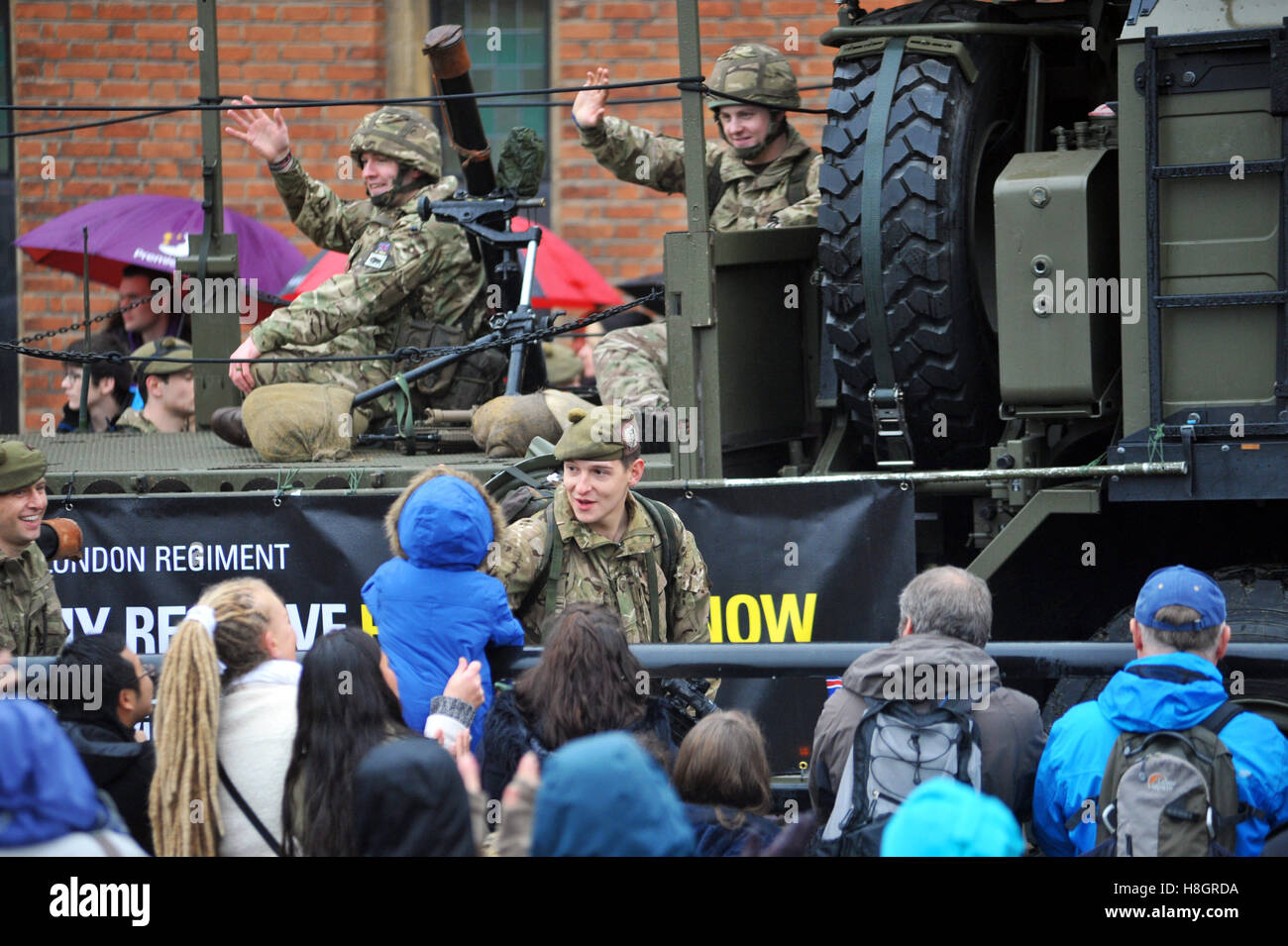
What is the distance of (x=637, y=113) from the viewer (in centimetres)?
1188

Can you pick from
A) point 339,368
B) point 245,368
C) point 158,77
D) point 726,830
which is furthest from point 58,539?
point 158,77

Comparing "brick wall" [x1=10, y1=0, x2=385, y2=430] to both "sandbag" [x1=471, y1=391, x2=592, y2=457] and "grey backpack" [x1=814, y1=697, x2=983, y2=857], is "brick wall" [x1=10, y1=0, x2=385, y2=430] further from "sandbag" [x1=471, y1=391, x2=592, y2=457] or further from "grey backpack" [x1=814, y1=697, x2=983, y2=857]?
"grey backpack" [x1=814, y1=697, x2=983, y2=857]

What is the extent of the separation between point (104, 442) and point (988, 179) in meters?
3.90

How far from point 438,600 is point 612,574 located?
87 centimetres

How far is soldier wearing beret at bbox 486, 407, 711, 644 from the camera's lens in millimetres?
5004

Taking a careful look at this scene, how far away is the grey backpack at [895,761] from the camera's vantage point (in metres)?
3.73

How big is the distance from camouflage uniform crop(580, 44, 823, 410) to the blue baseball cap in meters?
3.13

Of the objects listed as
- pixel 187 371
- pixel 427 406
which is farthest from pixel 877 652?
pixel 187 371

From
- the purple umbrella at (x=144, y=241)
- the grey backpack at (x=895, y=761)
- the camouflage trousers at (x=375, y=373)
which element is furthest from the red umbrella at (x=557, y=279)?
the grey backpack at (x=895, y=761)

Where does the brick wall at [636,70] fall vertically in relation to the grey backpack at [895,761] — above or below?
above

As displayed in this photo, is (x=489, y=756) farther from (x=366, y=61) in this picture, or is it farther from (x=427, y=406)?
(x=366, y=61)

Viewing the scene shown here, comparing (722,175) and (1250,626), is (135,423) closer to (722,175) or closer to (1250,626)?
(722,175)

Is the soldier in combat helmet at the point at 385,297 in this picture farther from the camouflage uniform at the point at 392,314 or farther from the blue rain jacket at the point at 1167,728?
the blue rain jacket at the point at 1167,728

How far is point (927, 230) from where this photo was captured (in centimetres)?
558
